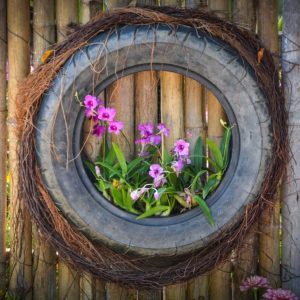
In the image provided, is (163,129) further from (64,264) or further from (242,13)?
(64,264)

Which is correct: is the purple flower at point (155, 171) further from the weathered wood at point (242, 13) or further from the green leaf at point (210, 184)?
the weathered wood at point (242, 13)

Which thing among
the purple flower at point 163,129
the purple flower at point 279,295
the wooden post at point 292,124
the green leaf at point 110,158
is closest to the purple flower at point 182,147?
the purple flower at point 163,129

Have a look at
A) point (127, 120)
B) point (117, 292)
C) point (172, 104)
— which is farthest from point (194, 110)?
point (117, 292)

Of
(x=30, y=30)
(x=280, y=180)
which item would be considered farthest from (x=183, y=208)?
(x=30, y=30)

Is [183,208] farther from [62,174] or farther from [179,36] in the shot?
[179,36]


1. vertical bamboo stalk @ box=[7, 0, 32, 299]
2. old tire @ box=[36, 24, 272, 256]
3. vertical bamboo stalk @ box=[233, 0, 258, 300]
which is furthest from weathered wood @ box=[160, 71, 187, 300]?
vertical bamboo stalk @ box=[7, 0, 32, 299]

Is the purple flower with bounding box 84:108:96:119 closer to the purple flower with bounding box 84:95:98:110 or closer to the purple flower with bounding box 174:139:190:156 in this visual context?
the purple flower with bounding box 84:95:98:110
